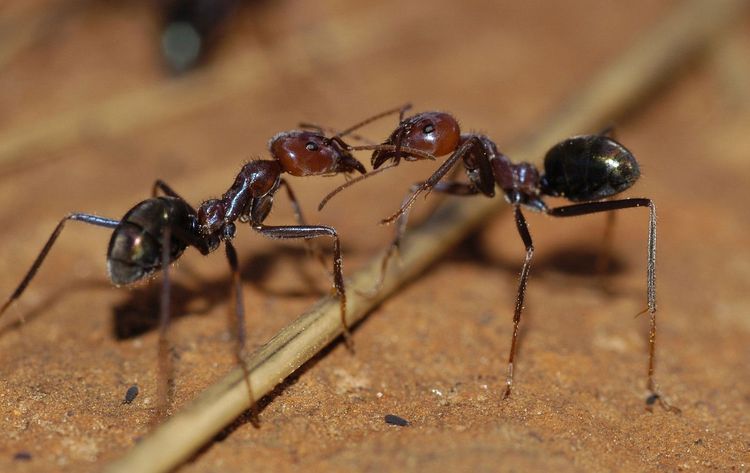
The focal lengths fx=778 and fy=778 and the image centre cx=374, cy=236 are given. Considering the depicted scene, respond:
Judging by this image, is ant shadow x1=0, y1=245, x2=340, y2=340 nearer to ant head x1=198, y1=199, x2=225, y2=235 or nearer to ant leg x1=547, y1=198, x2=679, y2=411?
ant head x1=198, y1=199, x2=225, y2=235

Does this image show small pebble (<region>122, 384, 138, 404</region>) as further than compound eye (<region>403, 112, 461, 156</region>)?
No

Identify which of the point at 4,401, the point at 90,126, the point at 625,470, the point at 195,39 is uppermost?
the point at 195,39

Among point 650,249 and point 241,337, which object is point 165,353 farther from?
point 650,249

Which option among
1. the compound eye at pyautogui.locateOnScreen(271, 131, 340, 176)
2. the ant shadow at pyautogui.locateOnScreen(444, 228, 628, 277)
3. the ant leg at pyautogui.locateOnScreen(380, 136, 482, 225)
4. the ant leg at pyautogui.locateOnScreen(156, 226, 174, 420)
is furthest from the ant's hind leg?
the ant shadow at pyautogui.locateOnScreen(444, 228, 628, 277)

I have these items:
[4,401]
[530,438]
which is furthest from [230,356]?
[530,438]

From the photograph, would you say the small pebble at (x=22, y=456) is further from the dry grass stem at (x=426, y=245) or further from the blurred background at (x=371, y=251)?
the dry grass stem at (x=426, y=245)

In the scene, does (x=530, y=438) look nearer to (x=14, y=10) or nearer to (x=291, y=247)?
(x=291, y=247)

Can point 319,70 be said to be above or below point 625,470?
above
